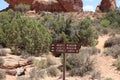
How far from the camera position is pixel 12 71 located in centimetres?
1692

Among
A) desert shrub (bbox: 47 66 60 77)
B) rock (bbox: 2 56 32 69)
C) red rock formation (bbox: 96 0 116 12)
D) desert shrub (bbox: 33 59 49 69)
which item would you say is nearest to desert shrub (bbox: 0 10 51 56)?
rock (bbox: 2 56 32 69)

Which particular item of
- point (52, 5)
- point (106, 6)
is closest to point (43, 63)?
point (52, 5)

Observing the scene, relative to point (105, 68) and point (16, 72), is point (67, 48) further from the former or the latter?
point (105, 68)

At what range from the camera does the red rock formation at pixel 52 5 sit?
51750 mm

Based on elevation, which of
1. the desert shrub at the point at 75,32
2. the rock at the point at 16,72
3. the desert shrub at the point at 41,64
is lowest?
the rock at the point at 16,72

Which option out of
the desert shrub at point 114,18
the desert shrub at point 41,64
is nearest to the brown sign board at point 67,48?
the desert shrub at point 41,64

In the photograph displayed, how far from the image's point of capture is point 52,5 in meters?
52.3

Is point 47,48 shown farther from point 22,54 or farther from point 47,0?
point 47,0

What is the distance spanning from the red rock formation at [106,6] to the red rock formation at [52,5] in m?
4.82

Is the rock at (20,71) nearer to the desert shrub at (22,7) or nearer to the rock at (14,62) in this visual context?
the rock at (14,62)

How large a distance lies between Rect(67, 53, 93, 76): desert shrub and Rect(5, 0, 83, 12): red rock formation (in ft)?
112

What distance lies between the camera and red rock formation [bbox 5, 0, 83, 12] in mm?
51750

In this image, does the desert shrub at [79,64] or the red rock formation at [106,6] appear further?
the red rock formation at [106,6]

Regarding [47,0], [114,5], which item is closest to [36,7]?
[47,0]
